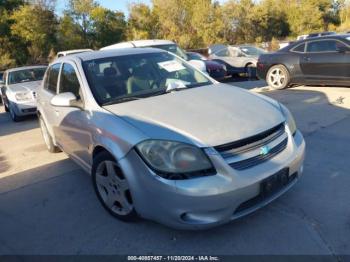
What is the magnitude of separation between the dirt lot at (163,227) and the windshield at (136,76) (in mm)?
1244

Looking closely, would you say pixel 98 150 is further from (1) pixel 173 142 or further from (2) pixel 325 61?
(2) pixel 325 61

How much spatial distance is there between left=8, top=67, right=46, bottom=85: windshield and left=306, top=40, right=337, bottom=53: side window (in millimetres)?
7493

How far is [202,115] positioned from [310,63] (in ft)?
22.3

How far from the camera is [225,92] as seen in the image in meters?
3.95

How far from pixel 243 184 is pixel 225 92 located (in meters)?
1.43

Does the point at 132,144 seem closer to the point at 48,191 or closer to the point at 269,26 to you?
the point at 48,191

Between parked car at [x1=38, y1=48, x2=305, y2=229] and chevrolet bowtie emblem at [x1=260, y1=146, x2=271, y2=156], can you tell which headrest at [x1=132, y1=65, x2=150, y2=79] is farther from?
chevrolet bowtie emblem at [x1=260, y1=146, x2=271, y2=156]

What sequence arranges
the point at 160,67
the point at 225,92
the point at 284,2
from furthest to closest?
the point at 284,2 → the point at 160,67 → the point at 225,92

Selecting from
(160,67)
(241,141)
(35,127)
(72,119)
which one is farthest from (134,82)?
(35,127)

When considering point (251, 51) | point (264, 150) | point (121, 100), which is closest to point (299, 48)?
point (251, 51)

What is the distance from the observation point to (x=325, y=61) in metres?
8.78

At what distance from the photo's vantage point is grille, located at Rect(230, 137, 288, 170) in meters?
2.87

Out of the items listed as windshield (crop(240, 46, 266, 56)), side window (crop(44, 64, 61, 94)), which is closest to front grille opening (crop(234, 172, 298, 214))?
side window (crop(44, 64, 61, 94))

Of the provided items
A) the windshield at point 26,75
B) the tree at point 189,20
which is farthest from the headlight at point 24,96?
the tree at point 189,20
